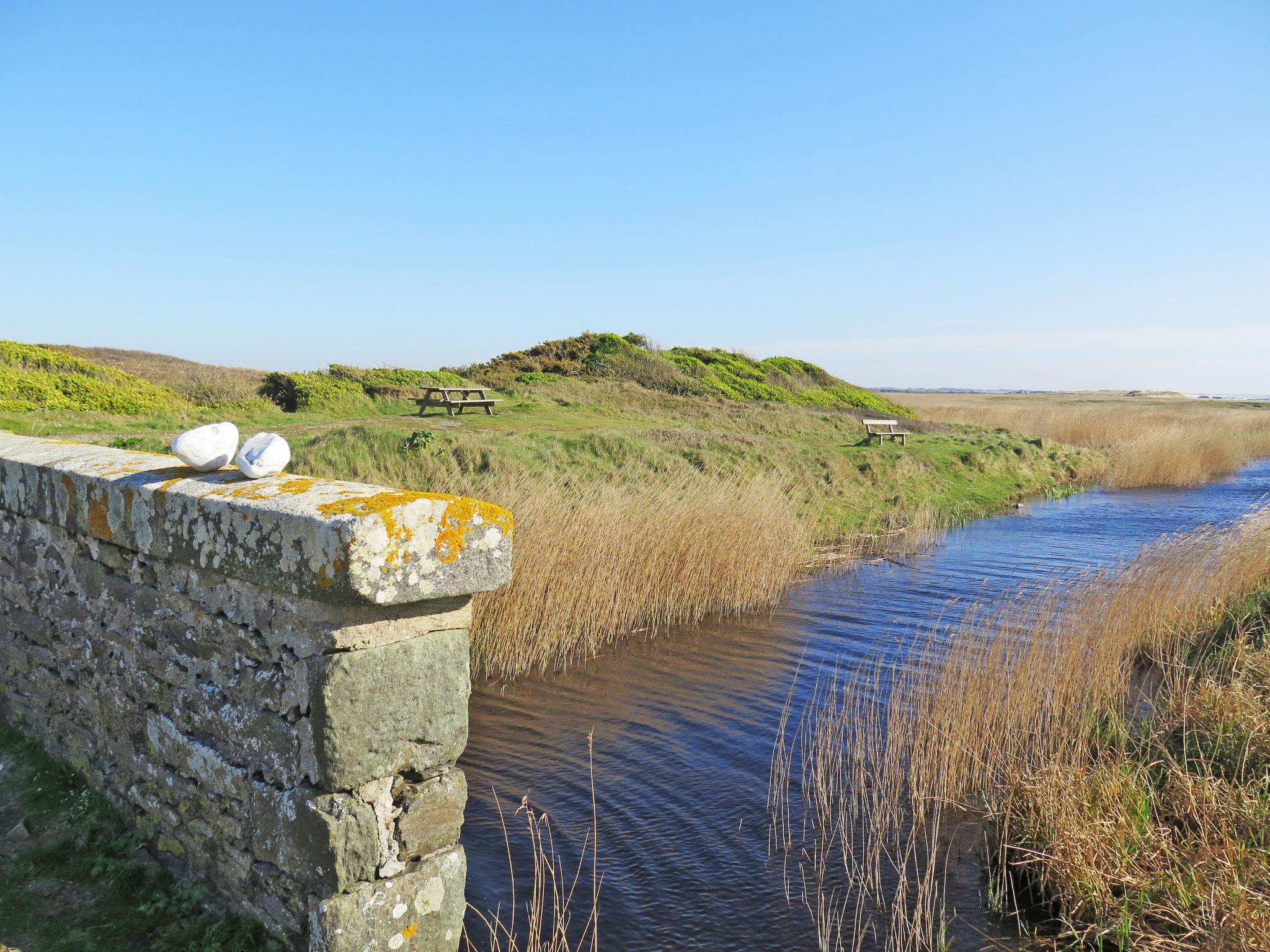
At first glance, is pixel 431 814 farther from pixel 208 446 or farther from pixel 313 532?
pixel 208 446

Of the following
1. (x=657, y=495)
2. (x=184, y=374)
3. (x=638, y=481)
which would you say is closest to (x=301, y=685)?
(x=657, y=495)

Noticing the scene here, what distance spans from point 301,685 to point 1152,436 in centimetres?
2678

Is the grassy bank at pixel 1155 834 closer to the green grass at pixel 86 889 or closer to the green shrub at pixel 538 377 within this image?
the green grass at pixel 86 889

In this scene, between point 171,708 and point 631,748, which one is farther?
point 631,748

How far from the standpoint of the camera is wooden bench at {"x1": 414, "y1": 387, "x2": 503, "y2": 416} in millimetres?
19312

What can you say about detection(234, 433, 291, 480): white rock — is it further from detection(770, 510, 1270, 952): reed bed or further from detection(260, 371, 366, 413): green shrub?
detection(260, 371, 366, 413): green shrub

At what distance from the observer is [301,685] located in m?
2.90

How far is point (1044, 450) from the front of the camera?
23.2 meters

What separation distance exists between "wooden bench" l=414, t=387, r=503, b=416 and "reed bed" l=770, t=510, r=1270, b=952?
13.5 meters

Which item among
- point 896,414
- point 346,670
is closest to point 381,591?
point 346,670

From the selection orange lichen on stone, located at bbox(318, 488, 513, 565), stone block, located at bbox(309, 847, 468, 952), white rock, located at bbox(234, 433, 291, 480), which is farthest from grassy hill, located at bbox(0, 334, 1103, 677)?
orange lichen on stone, located at bbox(318, 488, 513, 565)

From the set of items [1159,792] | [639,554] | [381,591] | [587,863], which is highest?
[381,591]

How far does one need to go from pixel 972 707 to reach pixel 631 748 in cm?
245

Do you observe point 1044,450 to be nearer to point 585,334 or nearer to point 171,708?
point 585,334
